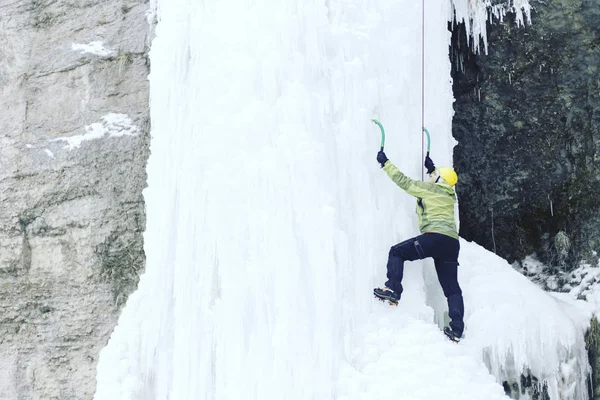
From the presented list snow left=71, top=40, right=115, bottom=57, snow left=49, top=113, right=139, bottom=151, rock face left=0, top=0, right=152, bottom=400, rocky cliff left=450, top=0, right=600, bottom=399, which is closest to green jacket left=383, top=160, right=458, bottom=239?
rock face left=0, top=0, right=152, bottom=400

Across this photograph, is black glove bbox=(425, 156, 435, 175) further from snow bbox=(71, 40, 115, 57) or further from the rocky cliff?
snow bbox=(71, 40, 115, 57)

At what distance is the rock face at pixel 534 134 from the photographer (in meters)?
7.36

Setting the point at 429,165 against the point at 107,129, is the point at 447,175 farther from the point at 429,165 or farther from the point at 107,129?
the point at 107,129

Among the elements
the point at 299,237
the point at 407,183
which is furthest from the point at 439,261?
the point at 299,237

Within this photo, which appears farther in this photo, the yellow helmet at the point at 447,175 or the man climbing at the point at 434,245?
the yellow helmet at the point at 447,175

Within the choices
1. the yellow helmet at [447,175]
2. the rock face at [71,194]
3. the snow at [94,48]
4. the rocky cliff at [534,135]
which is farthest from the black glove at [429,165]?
the snow at [94,48]

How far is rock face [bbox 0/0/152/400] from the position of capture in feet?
20.6

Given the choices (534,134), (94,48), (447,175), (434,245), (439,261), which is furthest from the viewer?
(534,134)

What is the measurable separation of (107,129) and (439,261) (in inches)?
121

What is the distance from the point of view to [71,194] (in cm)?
643

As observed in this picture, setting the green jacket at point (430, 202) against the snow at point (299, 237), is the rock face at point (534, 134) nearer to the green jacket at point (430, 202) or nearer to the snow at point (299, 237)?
the snow at point (299, 237)

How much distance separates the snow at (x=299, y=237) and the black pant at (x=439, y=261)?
0.52 feet

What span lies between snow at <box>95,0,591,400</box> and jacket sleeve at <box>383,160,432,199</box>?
217 millimetres

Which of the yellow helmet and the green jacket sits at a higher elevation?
the yellow helmet
